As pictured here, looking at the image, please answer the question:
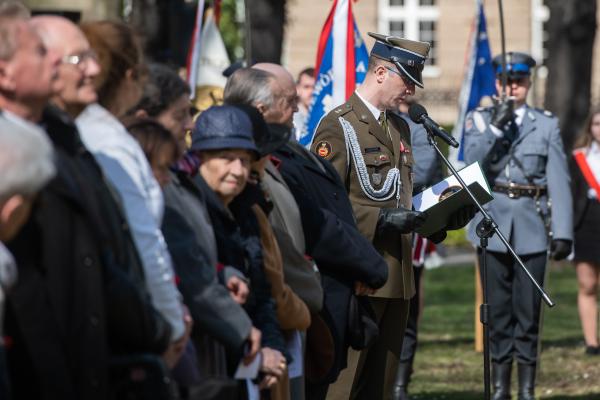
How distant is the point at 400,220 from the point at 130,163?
300cm

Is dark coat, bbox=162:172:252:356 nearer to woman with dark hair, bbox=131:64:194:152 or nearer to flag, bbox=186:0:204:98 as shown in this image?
woman with dark hair, bbox=131:64:194:152

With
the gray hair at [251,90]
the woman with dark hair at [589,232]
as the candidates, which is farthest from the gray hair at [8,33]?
the woman with dark hair at [589,232]

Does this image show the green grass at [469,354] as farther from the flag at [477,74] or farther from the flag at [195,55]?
the flag at [195,55]

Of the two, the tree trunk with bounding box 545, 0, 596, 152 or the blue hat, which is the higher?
the blue hat

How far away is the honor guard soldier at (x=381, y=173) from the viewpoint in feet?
25.4

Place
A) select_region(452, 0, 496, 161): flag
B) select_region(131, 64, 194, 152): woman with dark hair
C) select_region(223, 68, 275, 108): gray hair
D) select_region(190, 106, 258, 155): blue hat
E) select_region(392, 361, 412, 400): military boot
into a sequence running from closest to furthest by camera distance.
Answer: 1. select_region(131, 64, 194, 152): woman with dark hair
2. select_region(190, 106, 258, 155): blue hat
3. select_region(223, 68, 275, 108): gray hair
4. select_region(392, 361, 412, 400): military boot
5. select_region(452, 0, 496, 161): flag

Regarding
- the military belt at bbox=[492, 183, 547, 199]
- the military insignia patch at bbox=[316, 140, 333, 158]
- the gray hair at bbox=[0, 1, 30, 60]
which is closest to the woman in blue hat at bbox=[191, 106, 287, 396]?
the gray hair at bbox=[0, 1, 30, 60]

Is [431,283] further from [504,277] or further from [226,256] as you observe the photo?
[226,256]

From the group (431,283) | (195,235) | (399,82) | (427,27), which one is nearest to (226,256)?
(195,235)

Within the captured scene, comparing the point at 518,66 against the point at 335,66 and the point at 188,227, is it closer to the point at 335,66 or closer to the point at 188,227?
the point at 335,66

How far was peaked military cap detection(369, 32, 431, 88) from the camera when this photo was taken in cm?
791

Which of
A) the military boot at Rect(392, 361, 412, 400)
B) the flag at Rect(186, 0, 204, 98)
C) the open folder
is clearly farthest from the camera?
the flag at Rect(186, 0, 204, 98)

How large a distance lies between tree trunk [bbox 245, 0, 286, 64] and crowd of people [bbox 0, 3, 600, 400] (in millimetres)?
9622

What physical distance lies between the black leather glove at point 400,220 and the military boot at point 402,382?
274cm
